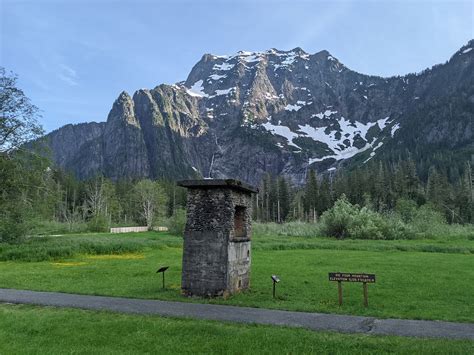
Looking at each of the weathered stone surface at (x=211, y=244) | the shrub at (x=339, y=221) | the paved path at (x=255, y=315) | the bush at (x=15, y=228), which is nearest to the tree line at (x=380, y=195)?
the shrub at (x=339, y=221)

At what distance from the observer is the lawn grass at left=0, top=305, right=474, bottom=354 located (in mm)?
9055

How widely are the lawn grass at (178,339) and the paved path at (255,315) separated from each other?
79cm

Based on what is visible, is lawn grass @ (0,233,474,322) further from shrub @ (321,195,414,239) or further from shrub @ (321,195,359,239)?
shrub @ (321,195,359,239)

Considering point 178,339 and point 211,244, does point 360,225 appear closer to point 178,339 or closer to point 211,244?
point 211,244

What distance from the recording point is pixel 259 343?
9.46 meters

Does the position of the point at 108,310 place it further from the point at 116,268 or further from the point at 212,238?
the point at 116,268

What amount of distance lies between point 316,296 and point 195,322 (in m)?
6.29

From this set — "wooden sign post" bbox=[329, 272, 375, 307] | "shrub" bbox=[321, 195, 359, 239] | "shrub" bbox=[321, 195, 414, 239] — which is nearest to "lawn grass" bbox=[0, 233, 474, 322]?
"wooden sign post" bbox=[329, 272, 375, 307]

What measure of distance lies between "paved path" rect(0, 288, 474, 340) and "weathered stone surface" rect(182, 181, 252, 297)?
1840mm

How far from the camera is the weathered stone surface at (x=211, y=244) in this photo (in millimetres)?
16438

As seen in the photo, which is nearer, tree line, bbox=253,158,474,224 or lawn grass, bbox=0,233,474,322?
lawn grass, bbox=0,233,474,322

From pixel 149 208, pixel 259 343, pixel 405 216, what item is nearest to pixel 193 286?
pixel 259 343

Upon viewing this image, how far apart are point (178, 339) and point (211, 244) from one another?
7.03m

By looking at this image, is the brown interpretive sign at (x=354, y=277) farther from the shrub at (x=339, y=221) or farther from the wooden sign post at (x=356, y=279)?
the shrub at (x=339, y=221)
